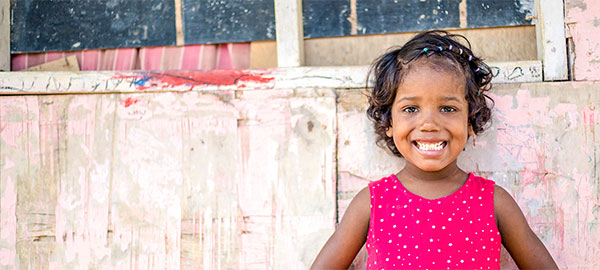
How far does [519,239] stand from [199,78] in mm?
1329

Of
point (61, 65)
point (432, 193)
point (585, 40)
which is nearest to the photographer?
point (432, 193)

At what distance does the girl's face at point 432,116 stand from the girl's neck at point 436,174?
Answer: 0.23 ft

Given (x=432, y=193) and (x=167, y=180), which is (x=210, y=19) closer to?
(x=167, y=180)

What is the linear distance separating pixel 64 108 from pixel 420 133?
1428mm

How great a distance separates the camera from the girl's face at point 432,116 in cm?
180

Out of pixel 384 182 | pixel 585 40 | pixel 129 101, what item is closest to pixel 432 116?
pixel 384 182

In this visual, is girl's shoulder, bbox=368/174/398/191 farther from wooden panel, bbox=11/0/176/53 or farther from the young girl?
wooden panel, bbox=11/0/176/53

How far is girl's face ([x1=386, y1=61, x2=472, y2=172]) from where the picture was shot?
1.80 metres

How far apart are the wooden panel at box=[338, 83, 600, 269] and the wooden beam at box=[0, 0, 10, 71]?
1576 mm

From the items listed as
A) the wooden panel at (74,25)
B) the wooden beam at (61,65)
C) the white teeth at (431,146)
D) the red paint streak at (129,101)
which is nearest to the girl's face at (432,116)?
the white teeth at (431,146)

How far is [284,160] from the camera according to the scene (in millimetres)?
2170

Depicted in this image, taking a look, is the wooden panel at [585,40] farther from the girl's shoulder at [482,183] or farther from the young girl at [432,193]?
the girl's shoulder at [482,183]

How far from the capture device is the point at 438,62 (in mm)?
1838

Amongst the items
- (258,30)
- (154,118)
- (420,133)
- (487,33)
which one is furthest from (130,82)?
(487,33)
